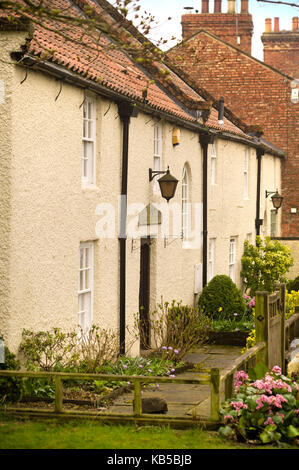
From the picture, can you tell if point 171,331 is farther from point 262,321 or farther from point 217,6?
point 217,6

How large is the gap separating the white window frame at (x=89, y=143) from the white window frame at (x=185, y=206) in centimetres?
644

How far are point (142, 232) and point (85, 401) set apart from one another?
229 inches

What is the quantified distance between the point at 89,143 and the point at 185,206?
6792 millimetres

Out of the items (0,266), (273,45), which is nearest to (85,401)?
(0,266)

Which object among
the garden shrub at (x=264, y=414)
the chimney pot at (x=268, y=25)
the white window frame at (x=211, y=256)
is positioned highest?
the chimney pot at (x=268, y=25)

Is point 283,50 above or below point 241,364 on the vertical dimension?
above

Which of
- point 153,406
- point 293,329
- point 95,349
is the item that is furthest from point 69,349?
point 293,329

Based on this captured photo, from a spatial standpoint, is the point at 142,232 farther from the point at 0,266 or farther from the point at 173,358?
the point at 0,266

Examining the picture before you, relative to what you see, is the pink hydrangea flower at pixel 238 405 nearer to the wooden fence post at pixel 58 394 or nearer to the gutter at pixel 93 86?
the wooden fence post at pixel 58 394

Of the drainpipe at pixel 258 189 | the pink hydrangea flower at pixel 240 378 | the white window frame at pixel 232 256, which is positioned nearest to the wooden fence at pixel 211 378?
the pink hydrangea flower at pixel 240 378

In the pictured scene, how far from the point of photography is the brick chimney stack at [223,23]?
34219mm

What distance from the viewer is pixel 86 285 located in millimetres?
13148

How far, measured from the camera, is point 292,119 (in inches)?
1262

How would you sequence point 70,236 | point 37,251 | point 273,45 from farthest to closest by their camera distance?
point 273,45 < point 70,236 < point 37,251
